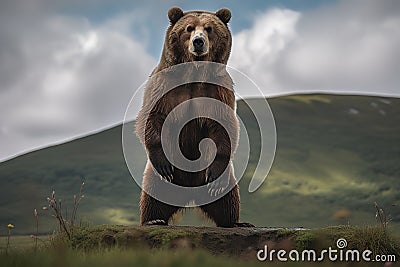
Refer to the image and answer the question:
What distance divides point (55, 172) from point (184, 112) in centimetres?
3346

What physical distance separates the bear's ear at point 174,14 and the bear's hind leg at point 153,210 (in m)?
2.18

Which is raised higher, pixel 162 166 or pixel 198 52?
pixel 198 52

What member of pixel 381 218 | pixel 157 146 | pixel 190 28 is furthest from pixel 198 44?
pixel 381 218

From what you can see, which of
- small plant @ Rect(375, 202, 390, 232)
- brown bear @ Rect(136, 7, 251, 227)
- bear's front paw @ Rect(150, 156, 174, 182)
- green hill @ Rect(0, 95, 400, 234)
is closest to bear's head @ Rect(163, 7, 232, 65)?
brown bear @ Rect(136, 7, 251, 227)

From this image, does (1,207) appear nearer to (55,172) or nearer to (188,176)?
(55,172)

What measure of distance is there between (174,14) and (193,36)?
29.0 inches

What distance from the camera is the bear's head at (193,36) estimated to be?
6969 millimetres

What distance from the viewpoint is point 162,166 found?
23.6ft

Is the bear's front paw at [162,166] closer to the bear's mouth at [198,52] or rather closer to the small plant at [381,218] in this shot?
the bear's mouth at [198,52]

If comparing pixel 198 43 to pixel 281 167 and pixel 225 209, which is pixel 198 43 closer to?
pixel 225 209

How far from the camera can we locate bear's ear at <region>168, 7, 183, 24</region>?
7367mm

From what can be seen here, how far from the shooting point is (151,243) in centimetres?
681

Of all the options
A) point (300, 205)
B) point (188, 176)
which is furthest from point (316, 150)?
point (188, 176)

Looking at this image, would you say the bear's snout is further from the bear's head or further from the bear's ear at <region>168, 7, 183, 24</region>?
the bear's ear at <region>168, 7, 183, 24</region>
